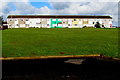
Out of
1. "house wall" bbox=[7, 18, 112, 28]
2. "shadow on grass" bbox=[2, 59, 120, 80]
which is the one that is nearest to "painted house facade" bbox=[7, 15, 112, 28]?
"house wall" bbox=[7, 18, 112, 28]

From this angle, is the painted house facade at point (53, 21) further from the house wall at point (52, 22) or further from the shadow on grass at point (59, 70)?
the shadow on grass at point (59, 70)

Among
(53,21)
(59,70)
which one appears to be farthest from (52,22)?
(59,70)

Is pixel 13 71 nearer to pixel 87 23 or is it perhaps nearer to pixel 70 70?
pixel 70 70

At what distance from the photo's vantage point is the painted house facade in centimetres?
10325

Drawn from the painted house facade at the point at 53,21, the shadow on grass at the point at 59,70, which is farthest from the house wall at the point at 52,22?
the shadow on grass at the point at 59,70

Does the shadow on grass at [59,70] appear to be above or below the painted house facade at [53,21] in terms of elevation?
below

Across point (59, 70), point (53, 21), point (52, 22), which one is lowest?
point (59, 70)

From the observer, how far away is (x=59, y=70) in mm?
10594

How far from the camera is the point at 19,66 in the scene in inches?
449

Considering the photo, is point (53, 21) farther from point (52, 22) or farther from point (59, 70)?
point (59, 70)

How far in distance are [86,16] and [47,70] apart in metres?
101

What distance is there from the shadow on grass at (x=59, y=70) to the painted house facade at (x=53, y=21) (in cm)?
9083

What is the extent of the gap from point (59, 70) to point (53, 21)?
93.5 meters

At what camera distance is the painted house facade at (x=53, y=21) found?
339 ft
